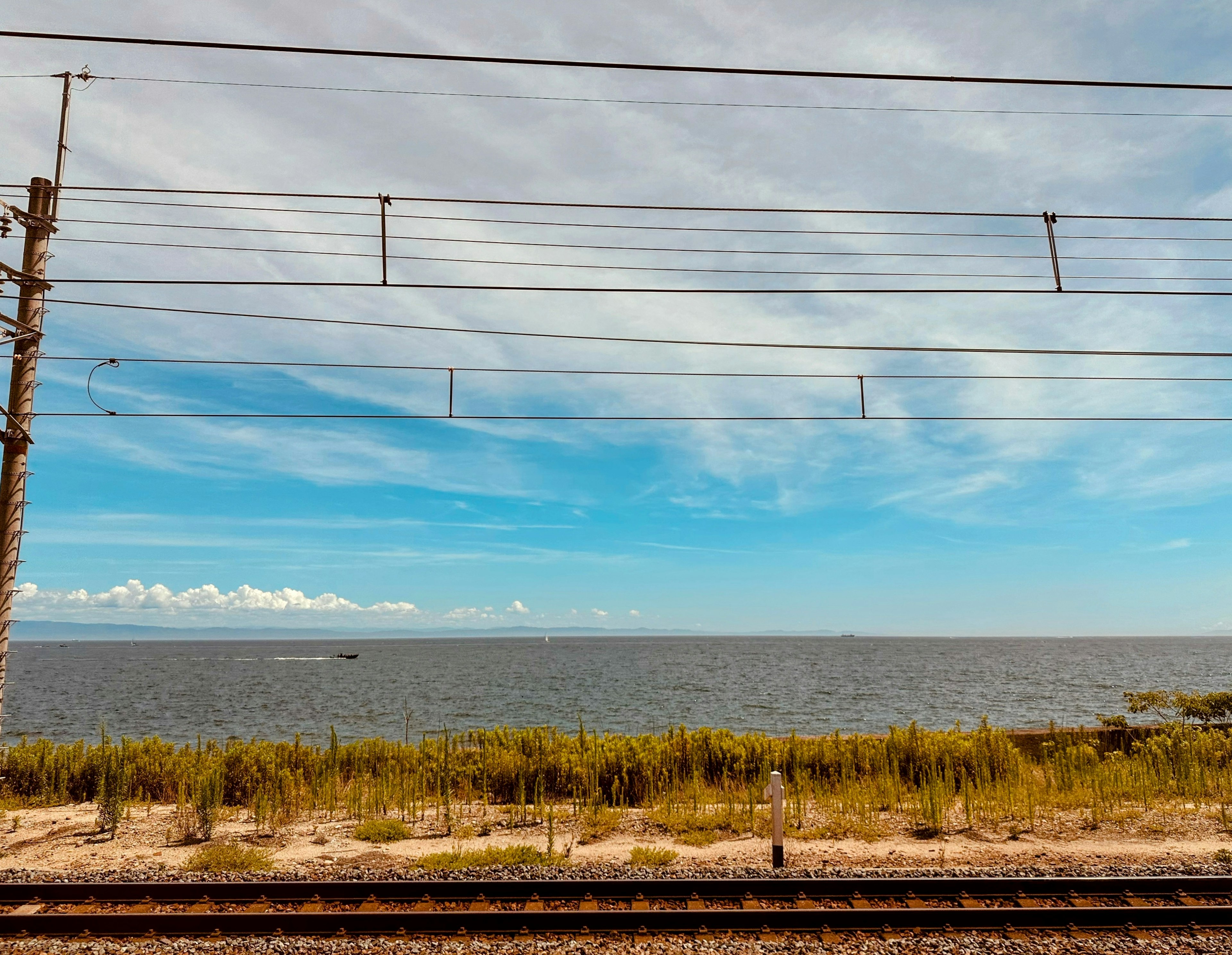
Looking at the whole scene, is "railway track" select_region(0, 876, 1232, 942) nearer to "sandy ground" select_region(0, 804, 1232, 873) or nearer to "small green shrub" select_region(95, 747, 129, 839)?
"sandy ground" select_region(0, 804, 1232, 873)

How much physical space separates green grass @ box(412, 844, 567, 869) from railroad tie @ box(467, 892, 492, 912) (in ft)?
3.51

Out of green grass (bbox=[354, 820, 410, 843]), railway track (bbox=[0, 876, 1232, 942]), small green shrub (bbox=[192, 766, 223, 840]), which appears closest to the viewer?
railway track (bbox=[0, 876, 1232, 942])

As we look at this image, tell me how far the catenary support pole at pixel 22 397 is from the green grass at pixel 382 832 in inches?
208

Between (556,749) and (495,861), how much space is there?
185 inches

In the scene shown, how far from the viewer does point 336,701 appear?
57.1m

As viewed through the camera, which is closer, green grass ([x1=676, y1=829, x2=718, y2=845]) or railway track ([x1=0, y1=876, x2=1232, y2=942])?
railway track ([x1=0, y1=876, x2=1232, y2=942])

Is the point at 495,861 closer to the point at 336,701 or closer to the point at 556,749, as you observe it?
the point at 556,749

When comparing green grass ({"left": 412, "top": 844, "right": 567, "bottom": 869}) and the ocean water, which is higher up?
green grass ({"left": 412, "top": 844, "right": 567, "bottom": 869})

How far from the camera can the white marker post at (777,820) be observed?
9219mm

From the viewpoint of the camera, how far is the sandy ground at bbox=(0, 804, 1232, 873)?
377 inches

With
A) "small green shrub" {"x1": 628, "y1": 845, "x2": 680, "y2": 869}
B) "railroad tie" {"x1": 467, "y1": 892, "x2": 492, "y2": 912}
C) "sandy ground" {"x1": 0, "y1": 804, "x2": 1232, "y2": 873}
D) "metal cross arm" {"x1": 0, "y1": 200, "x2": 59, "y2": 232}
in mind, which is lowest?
"sandy ground" {"x1": 0, "y1": 804, "x2": 1232, "y2": 873}

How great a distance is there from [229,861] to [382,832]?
215 cm

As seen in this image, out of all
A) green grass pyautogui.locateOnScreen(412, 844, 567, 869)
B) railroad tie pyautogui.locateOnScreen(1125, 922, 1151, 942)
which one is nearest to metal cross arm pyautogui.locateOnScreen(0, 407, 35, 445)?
green grass pyautogui.locateOnScreen(412, 844, 567, 869)

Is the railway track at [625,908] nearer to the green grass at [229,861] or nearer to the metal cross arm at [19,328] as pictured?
the green grass at [229,861]
